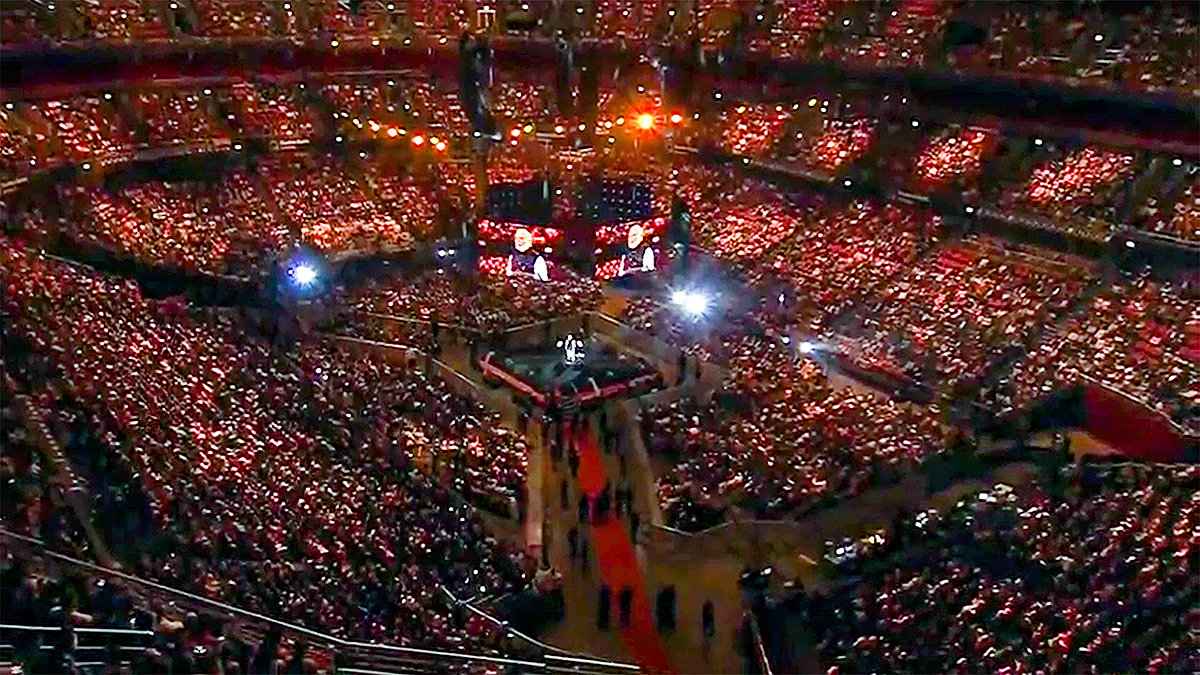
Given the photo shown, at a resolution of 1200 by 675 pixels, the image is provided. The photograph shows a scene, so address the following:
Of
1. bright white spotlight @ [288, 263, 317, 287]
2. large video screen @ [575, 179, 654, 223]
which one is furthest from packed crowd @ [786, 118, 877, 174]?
bright white spotlight @ [288, 263, 317, 287]

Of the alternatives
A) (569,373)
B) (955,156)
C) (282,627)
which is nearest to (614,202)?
(569,373)

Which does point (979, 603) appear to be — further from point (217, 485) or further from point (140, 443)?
point (140, 443)

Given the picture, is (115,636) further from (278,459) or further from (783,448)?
(783,448)

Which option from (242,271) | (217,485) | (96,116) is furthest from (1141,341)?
(96,116)

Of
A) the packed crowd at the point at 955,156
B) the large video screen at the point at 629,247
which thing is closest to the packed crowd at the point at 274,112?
the large video screen at the point at 629,247

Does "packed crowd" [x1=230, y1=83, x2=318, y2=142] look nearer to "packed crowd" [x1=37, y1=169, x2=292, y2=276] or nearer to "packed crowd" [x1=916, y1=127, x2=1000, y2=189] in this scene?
"packed crowd" [x1=37, y1=169, x2=292, y2=276]
